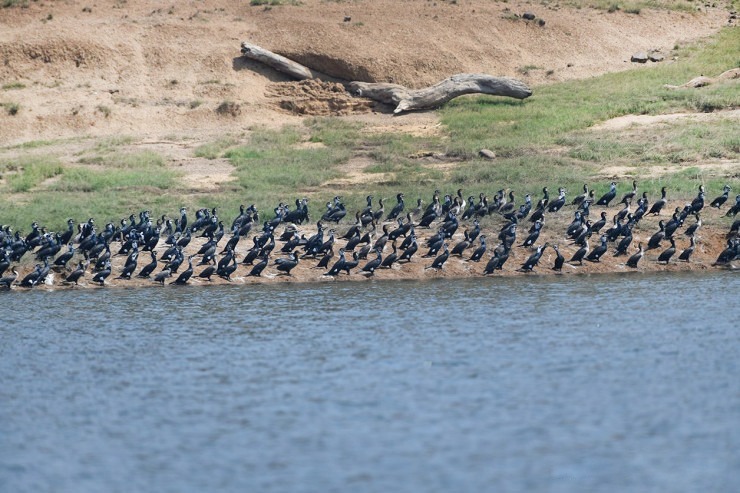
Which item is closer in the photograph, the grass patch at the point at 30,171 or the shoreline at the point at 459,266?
the shoreline at the point at 459,266

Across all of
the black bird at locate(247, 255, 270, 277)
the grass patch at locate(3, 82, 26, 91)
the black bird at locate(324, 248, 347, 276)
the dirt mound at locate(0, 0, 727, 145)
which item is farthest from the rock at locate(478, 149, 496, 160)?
the grass patch at locate(3, 82, 26, 91)

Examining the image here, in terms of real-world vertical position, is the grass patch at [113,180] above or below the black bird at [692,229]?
above

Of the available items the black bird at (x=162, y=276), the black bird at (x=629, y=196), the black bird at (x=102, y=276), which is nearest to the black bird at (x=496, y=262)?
the black bird at (x=629, y=196)

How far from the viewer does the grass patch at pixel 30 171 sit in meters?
34.0

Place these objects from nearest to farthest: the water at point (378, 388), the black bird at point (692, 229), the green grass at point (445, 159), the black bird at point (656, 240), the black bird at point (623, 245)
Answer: the water at point (378, 388) < the black bird at point (623, 245) < the black bird at point (656, 240) < the black bird at point (692, 229) < the green grass at point (445, 159)

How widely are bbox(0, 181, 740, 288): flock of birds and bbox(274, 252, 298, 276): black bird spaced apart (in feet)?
0.09

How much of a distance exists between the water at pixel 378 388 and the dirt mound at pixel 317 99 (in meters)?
18.2

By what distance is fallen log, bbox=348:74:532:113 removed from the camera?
42281 mm

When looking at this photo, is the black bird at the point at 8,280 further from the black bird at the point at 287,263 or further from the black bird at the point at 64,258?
the black bird at the point at 287,263

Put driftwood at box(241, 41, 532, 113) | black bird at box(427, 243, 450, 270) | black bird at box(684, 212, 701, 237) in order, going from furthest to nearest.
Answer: driftwood at box(241, 41, 532, 113), black bird at box(684, 212, 701, 237), black bird at box(427, 243, 450, 270)

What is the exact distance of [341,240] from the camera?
94.9 feet

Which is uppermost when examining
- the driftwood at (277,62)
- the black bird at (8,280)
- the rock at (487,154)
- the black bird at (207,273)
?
the driftwood at (277,62)

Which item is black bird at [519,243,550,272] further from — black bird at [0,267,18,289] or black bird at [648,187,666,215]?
black bird at [0,267,18,289]

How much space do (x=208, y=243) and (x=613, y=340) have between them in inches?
405
